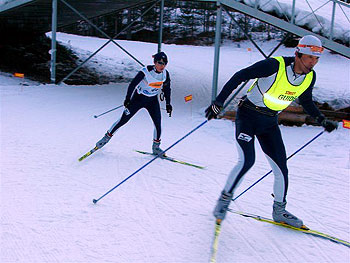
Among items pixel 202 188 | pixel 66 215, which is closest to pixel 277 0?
pixel 202 188

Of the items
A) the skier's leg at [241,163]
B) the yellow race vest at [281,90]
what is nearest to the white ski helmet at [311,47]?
the yellow race vest at [281,90]

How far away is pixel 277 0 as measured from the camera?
1030cm

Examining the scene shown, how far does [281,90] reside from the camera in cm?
388

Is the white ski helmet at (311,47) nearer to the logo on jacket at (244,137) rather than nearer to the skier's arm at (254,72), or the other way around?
the skier's arm at (254,72)

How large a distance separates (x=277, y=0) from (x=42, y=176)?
24.3ft

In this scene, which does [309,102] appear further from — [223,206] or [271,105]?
[223,206]

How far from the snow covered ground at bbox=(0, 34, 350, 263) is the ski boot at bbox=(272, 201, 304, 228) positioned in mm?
101

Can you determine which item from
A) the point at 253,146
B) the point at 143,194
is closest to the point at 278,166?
the point at 253,146

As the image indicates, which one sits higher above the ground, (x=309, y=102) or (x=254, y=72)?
(x=254, y=72)

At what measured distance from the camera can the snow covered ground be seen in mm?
3643

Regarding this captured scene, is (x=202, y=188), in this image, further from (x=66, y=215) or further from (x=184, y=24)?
(x=184, y=24)

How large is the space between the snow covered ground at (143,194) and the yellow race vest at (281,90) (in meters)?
1.24

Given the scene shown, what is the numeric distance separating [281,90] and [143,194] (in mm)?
2092

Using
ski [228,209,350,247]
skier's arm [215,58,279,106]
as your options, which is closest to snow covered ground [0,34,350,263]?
ski [228,209,350,247]
